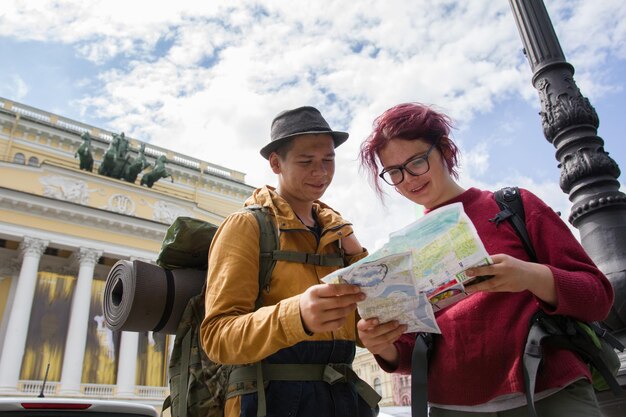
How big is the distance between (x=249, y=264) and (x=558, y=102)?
9.40 feet

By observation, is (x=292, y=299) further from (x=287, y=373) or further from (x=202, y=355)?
(x=202, y=355)

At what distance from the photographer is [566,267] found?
4.77 feet

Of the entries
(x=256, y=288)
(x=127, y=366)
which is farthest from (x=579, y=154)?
(x=127, y=366)

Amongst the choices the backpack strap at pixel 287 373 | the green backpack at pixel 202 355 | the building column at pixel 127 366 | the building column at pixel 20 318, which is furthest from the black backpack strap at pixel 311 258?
the building column at pixel 127 366

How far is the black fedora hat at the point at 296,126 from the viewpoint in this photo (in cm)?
201

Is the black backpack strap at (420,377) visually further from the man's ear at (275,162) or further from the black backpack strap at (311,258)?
the man's ear at (275,162)

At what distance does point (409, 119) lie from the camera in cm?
179

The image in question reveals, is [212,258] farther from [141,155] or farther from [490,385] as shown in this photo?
[141,155]

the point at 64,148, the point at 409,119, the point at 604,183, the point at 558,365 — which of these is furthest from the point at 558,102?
the point at 64,148

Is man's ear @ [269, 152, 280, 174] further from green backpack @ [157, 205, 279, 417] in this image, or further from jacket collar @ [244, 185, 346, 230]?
green backpack @ [157, 205, 279, 417]

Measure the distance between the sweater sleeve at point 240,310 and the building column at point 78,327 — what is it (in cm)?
1897

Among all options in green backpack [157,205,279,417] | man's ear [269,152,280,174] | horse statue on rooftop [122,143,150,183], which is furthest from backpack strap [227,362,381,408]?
horse statue on rooftop [122,143,150,183]

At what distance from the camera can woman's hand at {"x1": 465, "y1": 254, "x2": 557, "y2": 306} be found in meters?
1.24

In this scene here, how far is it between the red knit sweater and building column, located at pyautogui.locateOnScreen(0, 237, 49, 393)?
19.1 m
